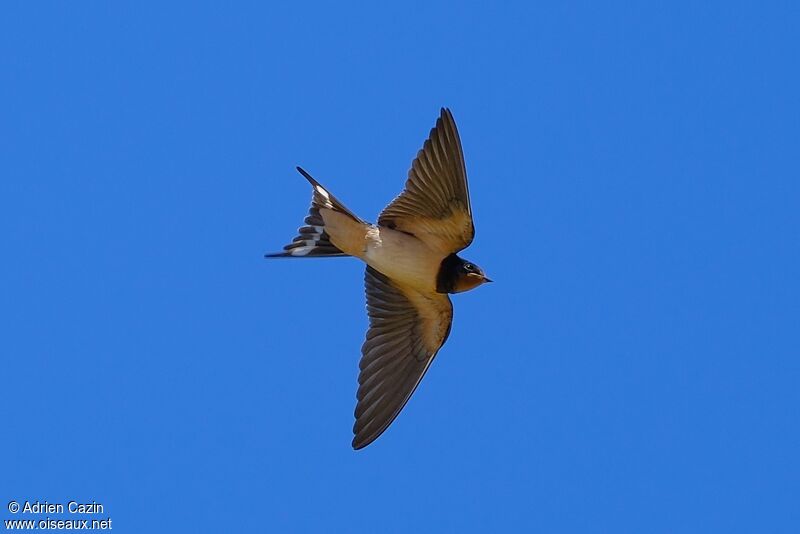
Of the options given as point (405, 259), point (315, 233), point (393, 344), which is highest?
point (315, 233)

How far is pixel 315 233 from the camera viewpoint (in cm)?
570

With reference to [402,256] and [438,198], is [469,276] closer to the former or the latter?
[402,256]

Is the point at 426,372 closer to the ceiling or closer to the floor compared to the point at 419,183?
closer to the floor

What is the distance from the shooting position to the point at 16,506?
19.2ft

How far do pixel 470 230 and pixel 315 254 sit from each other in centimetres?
70

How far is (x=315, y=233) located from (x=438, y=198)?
1.94 ft

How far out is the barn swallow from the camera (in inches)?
216

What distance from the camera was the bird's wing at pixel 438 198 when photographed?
5.40 meters

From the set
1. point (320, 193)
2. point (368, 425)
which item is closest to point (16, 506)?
point (368, 425)

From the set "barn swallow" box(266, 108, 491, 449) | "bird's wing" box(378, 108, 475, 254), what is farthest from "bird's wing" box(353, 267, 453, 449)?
"bird's wing" box(378, 108, 475, 254)

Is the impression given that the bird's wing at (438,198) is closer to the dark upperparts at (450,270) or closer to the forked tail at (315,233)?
the dark upperparts at (450,270)

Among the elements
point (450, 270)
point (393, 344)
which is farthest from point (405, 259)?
point (393, 344)

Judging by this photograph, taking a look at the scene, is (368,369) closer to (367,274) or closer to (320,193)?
(367,274)

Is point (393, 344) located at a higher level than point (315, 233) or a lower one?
lower
